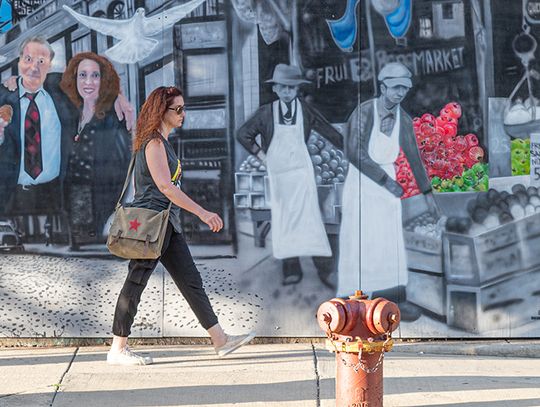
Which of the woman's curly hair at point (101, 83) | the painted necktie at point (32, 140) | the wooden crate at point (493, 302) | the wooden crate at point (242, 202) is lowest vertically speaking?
the wooden crate at point (493, 302)

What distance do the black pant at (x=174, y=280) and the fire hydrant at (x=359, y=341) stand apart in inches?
62.8

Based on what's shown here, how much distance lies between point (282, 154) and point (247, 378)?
1.73 meters

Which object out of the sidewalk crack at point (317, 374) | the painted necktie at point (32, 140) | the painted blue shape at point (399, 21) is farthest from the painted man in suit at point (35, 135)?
the sidewalk crack at point (317, 374)

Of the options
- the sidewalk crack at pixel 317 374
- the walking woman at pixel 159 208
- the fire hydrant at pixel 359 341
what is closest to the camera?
the fire hydrant at pixel 359 341

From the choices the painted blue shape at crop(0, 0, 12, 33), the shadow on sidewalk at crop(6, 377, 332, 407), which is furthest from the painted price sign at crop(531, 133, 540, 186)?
the painted blue shape at crop(0, 0, 12, 33)

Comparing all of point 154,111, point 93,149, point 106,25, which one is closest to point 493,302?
point 154,111

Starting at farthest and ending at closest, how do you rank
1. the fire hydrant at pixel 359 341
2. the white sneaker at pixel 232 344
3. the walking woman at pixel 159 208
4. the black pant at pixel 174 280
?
the white sneaker at pixel 232 344, the black pant at pixel 174 280, the walking woman at pixel 159 208, the fire hydrant at pixel 359 341

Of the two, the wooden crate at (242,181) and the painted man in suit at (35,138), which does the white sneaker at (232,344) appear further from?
the painted man in suit at (35,138)

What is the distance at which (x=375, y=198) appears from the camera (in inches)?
294

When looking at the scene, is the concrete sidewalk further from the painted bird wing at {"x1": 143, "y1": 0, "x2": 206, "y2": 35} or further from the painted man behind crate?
the painted bird wing at {"x1": 143, "y1": 0, "x2": 206, "y2": 35}

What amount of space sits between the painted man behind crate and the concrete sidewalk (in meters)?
0.55

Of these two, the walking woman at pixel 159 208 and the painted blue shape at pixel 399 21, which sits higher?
the painted blue shape at pixel 399 21

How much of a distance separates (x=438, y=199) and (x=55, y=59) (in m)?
2.98

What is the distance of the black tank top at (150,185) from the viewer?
6719 millimetres
